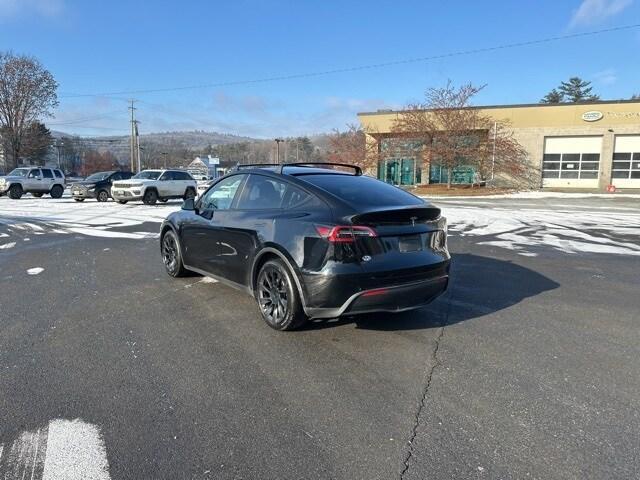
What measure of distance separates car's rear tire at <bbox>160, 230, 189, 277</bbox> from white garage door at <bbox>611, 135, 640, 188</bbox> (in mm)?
39683

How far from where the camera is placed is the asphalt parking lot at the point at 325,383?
8.95 ft

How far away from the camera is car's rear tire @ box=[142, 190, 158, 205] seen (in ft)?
75.4

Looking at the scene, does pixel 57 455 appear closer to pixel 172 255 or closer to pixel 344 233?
pixel 344 233

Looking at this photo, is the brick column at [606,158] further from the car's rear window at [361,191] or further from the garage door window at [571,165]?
the car's rear window at [361,191]

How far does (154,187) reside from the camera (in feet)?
76.3

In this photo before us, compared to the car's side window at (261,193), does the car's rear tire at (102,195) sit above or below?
below

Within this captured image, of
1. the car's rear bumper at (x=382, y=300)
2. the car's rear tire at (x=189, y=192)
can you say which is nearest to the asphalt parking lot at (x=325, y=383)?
the car's rear bumper at (x=382, y=300)

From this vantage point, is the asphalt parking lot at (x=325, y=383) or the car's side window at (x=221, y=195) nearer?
the asphalt parking lot at (x=325, y=383)

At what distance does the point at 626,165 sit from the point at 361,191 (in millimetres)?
40307

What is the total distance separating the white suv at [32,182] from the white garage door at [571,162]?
35807 millimetres

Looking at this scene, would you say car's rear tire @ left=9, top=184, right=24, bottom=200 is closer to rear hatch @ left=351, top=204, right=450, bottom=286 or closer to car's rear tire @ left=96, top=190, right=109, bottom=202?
car's rear tire @ left=96, top=190, right=109, bottom=202

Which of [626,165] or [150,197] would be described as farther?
[626,165]

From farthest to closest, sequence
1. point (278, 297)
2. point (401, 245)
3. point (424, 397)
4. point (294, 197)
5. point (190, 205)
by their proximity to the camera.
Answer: point (190, 205) → point (294, 197) → point (278, 297) → point (401, 245) → point (424, 397)

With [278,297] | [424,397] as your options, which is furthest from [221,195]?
[424,397]
